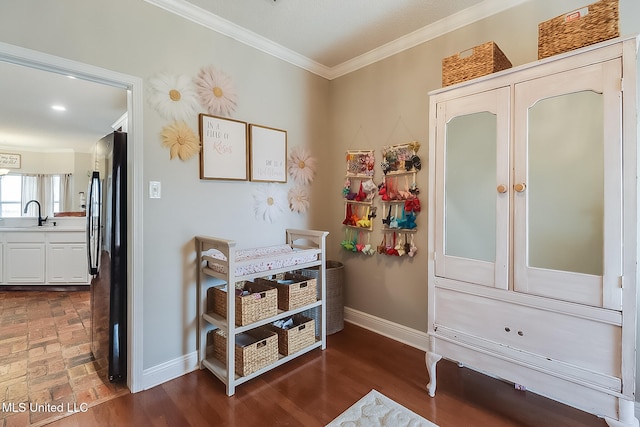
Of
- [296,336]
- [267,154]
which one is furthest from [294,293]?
[267,154]

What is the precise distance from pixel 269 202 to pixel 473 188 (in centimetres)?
158

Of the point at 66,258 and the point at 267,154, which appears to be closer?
the point at 267,154

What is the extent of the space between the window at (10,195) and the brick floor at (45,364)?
13.4 ft


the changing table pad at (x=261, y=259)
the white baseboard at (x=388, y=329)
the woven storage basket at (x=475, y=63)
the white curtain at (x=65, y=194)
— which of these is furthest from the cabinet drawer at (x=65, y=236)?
the woven storage basket at (x=475, y=63)

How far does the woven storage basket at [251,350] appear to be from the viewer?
6.08ft

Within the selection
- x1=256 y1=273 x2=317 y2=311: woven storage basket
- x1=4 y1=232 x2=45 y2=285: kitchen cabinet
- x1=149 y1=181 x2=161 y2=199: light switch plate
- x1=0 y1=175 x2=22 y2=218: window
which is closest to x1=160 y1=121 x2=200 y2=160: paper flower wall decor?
x1=149 y1=181 x2=161 y2=199: light switch plate

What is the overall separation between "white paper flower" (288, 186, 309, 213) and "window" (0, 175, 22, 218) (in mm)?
7121

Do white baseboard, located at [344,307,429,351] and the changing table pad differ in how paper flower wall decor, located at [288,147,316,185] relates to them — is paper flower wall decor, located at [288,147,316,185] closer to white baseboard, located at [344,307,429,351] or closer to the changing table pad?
the changing table pad

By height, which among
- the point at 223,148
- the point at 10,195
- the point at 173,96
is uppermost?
the point at 173,96

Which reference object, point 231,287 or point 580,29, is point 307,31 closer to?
point 580,29

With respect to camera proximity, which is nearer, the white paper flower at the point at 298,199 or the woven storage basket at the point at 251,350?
the woven storage basket at the point at 251,350

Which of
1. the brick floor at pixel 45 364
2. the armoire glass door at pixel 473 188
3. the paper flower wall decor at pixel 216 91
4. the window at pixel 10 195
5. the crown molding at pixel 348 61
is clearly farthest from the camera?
the window at pixel 10 195

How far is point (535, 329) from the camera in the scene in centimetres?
139

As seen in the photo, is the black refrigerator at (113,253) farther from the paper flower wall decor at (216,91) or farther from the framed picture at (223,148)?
the paper flower wall decor at (216,91)
